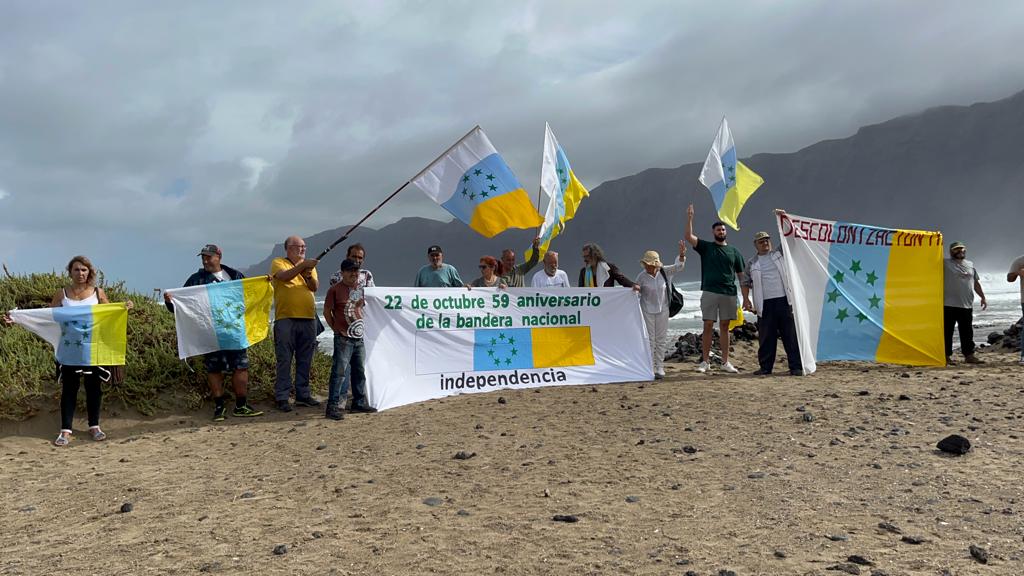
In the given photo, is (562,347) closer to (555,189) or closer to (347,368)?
(555,189)

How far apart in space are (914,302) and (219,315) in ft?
31.6

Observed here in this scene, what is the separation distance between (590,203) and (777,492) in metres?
194

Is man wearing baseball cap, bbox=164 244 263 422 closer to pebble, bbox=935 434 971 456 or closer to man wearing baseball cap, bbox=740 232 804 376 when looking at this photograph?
man wearing baseball cap, bbox=740 232 804 376

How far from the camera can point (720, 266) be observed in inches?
342

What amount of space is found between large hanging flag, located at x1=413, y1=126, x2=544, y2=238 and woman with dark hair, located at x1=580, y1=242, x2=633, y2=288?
1179 mm

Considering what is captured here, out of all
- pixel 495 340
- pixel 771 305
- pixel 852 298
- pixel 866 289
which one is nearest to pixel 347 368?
pixel 495 340

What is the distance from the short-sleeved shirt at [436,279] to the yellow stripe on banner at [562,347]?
49.8 inches

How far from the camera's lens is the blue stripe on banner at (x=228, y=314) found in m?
7.04

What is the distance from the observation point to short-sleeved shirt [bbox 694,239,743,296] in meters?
8.67

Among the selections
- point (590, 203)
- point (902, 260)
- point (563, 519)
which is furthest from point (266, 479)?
point (590, 203)

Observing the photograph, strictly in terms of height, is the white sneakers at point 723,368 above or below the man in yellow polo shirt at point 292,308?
below

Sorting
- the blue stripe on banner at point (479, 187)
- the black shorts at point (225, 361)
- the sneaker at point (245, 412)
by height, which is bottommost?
the sneaker at point (245, 412)

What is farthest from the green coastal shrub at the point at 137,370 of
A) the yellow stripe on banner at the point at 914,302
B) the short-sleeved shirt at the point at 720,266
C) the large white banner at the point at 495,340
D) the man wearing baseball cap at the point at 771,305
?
the yellow stripe on banner at the point at 914,302

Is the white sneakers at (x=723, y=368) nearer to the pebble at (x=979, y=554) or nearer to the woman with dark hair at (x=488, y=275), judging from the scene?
the woman with dark hair at (x=488, y=275)
